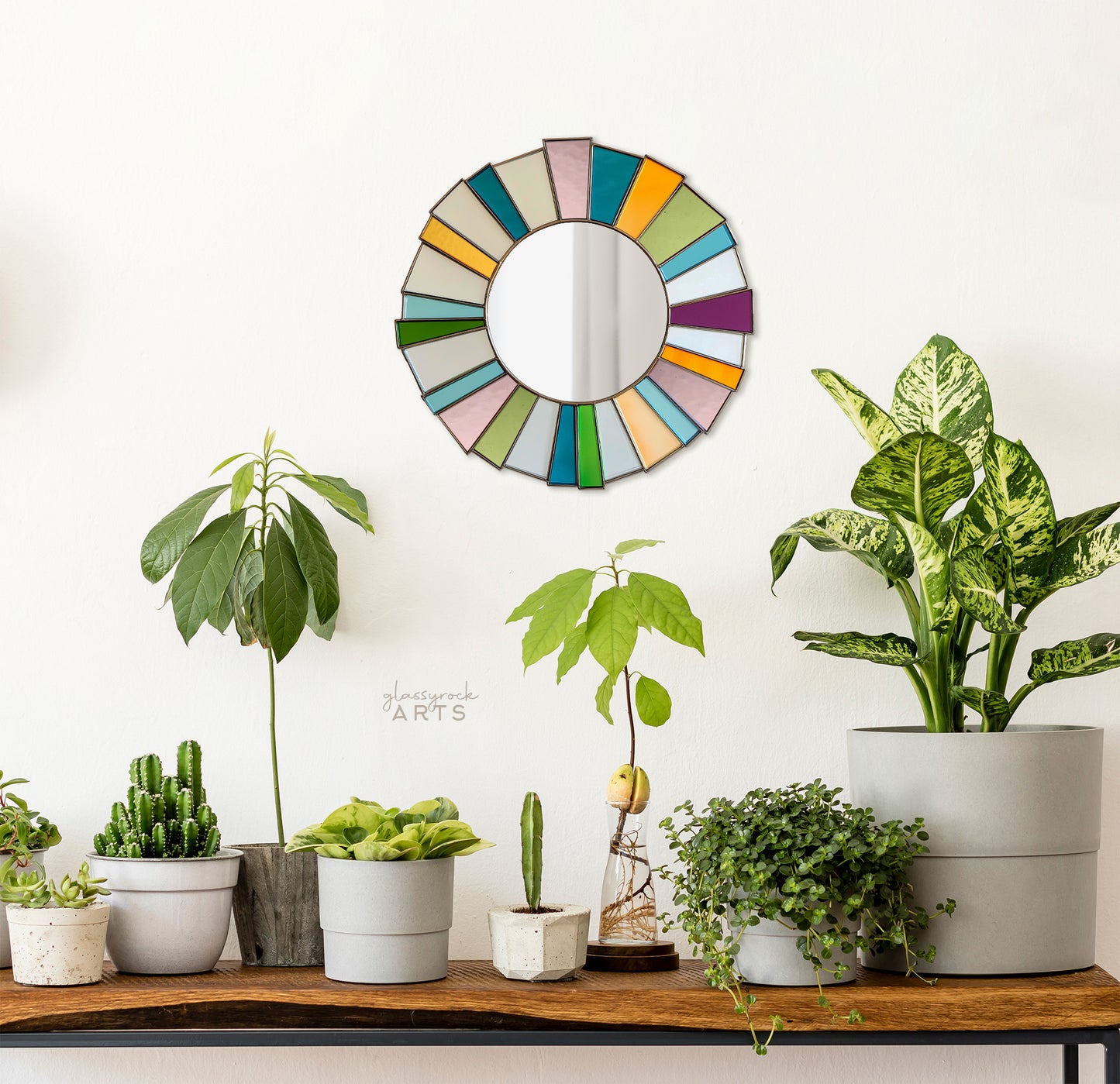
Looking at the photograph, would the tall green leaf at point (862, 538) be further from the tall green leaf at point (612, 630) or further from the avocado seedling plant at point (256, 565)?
the avocado seedling plant at point (256, 565)

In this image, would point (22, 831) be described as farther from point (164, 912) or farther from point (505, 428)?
point (505, 428)

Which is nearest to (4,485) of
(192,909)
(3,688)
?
(3,688)

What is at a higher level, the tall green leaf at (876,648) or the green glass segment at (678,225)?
the green glass segment at (678,225)

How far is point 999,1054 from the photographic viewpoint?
1.28 meters

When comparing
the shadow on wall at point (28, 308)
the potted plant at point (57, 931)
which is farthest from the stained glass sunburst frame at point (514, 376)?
the potted plant at point (57, 931)

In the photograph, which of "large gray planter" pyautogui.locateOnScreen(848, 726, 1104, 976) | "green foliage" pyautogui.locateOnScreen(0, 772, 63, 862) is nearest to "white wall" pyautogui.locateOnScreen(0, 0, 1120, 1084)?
"green foliage" pyautogui.locateOnScreen(0, 772, 63, 862)

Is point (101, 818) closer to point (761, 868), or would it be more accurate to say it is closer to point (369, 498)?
point (369, 498)

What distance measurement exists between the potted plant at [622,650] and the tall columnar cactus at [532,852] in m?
0.10

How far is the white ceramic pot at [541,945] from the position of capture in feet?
3.49

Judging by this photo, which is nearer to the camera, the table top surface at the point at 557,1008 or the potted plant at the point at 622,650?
the table top surface at the point at 557,1008

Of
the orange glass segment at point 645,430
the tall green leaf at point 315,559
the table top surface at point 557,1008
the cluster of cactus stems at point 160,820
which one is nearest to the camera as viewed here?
the table top surface at point 557,1008

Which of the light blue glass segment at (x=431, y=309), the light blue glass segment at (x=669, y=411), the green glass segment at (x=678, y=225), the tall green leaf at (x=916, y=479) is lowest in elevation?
the tall green leaf at (x=916, y=479)

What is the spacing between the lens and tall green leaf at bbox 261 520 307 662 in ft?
3.87

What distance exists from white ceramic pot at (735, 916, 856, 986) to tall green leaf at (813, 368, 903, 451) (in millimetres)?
481
